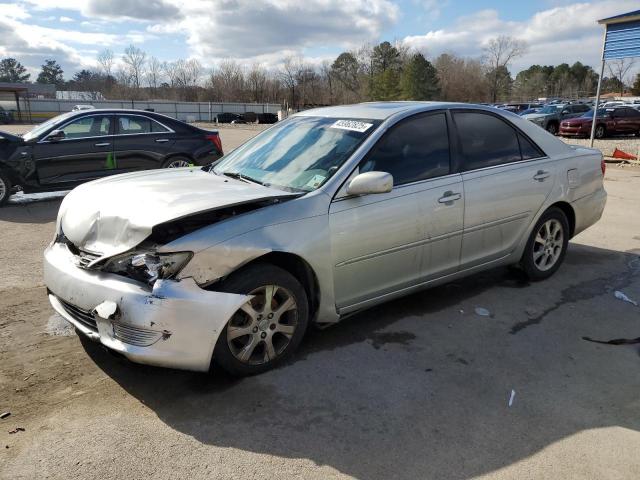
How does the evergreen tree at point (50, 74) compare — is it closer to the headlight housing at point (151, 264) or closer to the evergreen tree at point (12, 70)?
the evergreen tree at point (12, 70)

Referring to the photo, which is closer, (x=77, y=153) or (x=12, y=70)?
(x=77, y=153)

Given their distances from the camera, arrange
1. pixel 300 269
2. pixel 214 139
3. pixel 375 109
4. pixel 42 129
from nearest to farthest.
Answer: pixel 300 269
pixel 375 109
pixel 42 129
pixel 214 139

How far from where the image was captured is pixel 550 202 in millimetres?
4906

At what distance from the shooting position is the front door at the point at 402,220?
11.6 feet

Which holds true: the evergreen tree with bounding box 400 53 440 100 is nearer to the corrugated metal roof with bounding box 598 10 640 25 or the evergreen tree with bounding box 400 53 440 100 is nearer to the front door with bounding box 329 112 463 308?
the corrugated metal roof with bounding box 598 10 640 25

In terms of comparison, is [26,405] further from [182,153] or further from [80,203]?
[182,153]

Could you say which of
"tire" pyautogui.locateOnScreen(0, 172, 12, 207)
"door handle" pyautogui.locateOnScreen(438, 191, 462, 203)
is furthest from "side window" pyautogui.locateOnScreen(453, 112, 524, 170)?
"tire" pyautogui.locateOnScreen(0, 172, 12, 207)

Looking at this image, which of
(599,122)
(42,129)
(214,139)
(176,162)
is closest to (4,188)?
(42,129)

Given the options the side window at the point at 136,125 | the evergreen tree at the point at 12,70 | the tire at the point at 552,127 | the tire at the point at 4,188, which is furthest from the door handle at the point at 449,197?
the evergreen tree at the point at 12,70

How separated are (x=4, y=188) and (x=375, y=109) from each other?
23.9ft

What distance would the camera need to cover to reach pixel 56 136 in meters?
8.82

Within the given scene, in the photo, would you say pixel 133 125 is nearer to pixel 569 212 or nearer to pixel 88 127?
pixel 88 127

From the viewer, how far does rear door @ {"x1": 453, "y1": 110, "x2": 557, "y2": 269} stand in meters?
4.31

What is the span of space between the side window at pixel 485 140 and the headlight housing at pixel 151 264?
252cm
